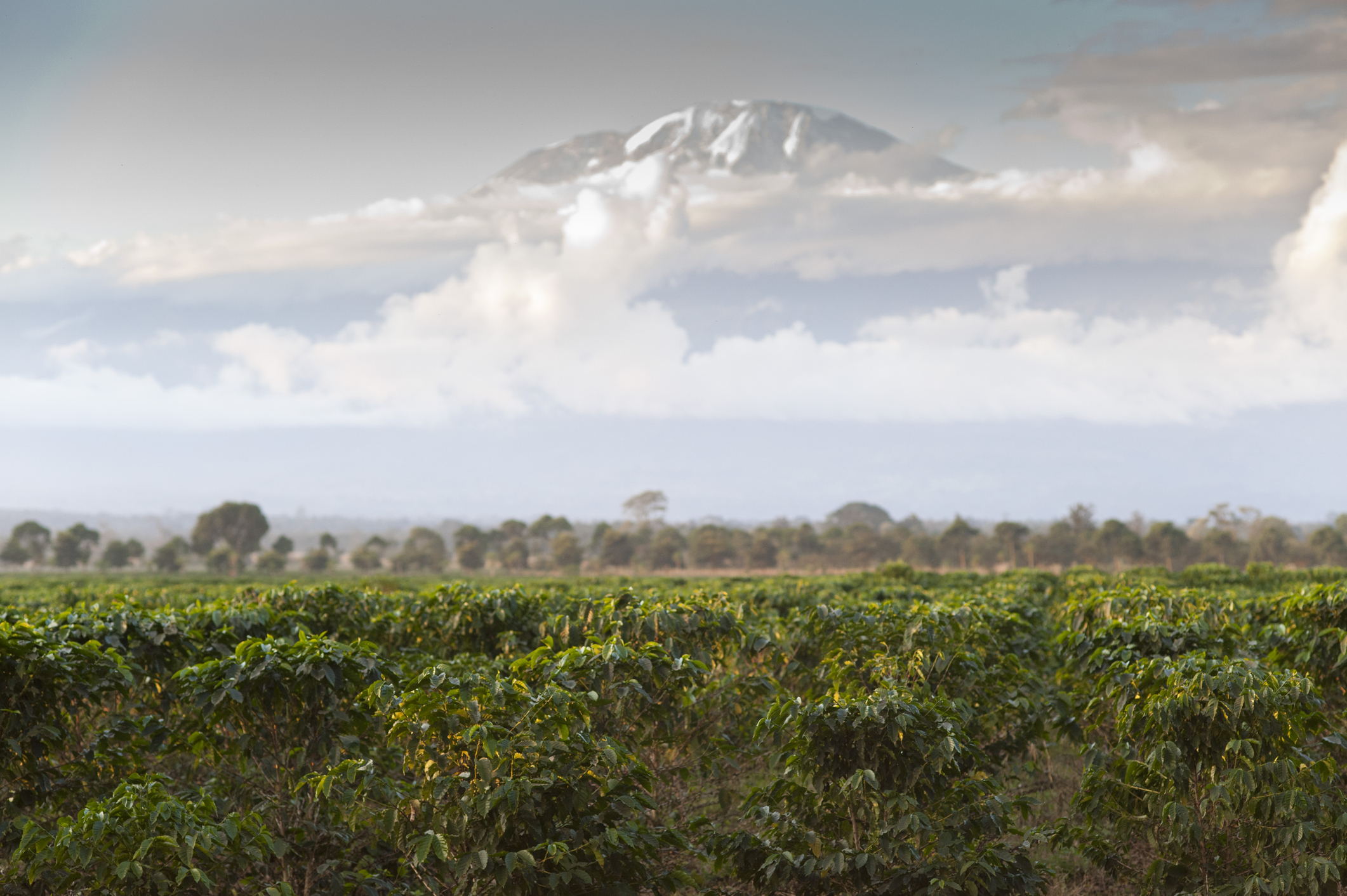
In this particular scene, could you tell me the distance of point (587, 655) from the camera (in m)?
5.70

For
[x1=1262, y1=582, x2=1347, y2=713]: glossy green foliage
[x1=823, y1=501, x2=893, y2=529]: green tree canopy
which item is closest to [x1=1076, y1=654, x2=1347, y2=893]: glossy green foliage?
Result: [x1=1262, y1=582, x2=1347, y2=713]: glossy green foliage

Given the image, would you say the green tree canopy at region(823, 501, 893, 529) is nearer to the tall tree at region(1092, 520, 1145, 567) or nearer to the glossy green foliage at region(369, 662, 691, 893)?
the tall tree at region(1092, 520, 1145, 567)

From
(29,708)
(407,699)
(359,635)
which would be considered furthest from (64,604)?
(407,699)

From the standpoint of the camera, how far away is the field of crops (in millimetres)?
4891

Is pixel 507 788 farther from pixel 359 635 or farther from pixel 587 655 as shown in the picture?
pixel 359 635

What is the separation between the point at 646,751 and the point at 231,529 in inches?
4955

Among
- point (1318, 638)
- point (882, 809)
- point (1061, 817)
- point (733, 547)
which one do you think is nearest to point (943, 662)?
point (882, 809)

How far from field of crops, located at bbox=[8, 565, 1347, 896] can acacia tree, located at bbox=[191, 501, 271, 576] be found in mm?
120793

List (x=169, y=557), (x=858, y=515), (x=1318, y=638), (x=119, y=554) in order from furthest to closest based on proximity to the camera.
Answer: (x=858, y=515)
(x=169, y=557)
(x=119, y=554)
(x=1318, y=638)

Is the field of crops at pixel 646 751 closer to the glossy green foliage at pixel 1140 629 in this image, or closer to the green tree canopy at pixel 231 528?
the glossy green foliage at pixel 1140 629

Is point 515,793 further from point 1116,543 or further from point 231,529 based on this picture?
point 231,529

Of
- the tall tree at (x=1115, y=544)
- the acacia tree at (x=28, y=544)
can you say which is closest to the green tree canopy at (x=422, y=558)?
the acacia tree at (x=28, y=544)

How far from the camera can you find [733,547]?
11281 centimetres

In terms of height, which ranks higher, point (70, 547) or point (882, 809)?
point (882, 809)
